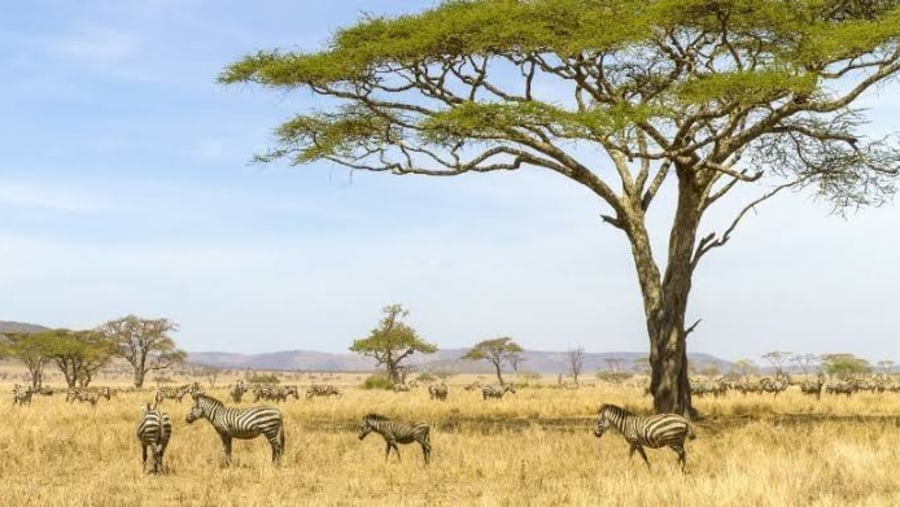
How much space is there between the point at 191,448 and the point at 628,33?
10596mm

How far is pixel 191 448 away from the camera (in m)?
14.5

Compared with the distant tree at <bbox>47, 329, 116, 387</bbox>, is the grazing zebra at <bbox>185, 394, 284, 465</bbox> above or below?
below

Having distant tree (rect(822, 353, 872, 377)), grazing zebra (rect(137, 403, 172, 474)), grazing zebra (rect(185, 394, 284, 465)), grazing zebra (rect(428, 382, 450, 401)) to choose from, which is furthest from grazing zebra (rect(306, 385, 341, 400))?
distant tree (rect(822, 353, 872, 377))

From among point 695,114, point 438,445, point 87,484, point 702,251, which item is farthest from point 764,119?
point 87,484

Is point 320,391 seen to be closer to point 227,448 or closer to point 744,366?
point 227,448

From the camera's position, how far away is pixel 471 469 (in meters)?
12.1

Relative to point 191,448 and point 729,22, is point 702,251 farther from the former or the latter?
point 191,448

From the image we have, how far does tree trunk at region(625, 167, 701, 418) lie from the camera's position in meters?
19.1

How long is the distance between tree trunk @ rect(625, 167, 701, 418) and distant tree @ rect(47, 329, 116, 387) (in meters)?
49.7

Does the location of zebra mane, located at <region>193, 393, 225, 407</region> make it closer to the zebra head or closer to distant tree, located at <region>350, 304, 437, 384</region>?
the zebra head

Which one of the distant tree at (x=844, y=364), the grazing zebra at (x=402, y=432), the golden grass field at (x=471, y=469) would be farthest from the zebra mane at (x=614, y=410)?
the distant tree at (x=844, y=364)

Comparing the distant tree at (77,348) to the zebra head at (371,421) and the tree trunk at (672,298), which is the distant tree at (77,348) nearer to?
the tree trunk at (672,298)

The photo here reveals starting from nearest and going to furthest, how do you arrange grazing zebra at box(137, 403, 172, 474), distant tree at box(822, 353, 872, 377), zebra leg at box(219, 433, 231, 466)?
1. grazing zebra at box(137, 403, 172, 474)
2. zebra leg at box(219, 433, 231, 466)
3. distant tree at box(822, 353, 872, 377)

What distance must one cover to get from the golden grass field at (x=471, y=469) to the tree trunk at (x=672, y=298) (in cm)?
116
